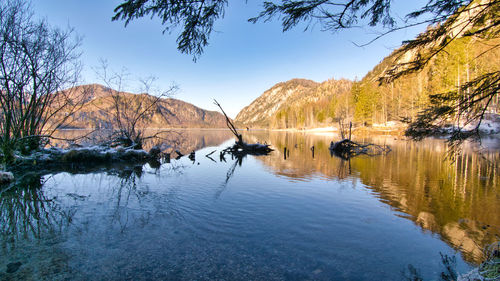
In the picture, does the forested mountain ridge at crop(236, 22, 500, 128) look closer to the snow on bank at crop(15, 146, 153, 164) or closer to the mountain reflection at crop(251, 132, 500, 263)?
the mountain reflection at crop(251, 132, 500, 263)

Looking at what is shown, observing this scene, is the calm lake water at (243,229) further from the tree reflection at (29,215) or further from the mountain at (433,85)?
the mountain at (433,85)

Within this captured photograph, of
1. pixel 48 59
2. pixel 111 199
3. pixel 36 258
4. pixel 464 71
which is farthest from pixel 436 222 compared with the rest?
pixel 464 71

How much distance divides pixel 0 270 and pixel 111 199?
166 inches

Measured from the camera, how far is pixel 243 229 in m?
5.46

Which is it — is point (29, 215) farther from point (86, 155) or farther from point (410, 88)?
point (410, 88)

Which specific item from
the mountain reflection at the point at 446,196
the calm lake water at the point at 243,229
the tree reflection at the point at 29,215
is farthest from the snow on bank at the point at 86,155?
the mountain reflection at the point at 446,196

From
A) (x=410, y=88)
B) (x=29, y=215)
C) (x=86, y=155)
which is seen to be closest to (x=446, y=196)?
(x=29, y=215)

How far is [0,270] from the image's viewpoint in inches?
A: 140

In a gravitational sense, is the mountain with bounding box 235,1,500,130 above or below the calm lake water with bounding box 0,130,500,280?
above

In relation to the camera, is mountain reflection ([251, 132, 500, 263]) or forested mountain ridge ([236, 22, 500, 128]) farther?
mountain reflection ([251, 132, 500, 263])

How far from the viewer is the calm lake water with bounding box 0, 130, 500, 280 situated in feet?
12.5

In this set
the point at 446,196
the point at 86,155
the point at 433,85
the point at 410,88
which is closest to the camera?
the point at 446,196

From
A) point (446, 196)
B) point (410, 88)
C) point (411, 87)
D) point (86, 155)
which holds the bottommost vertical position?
point (446, 196)

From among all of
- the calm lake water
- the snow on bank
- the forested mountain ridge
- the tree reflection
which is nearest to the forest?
the forested mountain ridge
